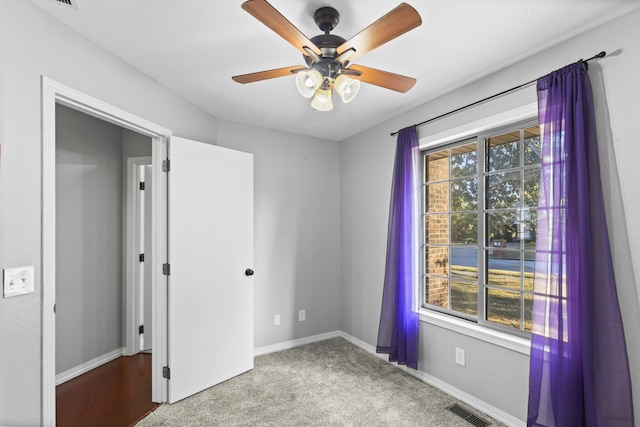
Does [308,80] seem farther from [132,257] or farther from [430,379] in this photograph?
[132,257]

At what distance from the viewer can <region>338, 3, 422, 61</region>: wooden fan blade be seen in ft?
3.95

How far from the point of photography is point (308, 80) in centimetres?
159

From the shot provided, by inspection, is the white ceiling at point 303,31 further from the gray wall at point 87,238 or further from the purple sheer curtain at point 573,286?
the gray wall at point 87,238

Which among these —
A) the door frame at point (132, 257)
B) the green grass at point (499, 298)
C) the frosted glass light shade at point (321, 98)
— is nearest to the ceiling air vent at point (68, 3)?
the frosted glass light shade at point (321, 98)

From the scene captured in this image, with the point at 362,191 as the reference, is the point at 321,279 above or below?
below

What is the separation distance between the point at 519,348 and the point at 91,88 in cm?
317

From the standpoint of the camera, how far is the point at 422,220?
2938 mm

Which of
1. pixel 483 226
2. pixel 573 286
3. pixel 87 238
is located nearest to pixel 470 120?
pixel 483 226

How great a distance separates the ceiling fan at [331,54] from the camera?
1.30m

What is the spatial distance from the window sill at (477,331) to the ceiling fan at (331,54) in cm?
181

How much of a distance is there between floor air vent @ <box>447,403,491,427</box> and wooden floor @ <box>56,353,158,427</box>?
7.43 feet

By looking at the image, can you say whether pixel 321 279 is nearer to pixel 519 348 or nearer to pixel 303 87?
pixel 519 348

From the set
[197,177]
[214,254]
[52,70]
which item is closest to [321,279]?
[214,254]

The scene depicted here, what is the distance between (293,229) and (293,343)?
1314 millimetres
